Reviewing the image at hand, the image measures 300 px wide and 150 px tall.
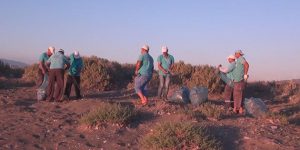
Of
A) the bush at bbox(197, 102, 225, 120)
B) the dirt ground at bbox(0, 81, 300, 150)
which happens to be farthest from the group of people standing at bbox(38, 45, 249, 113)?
the bush at bbox(197, 102, 225, 120)

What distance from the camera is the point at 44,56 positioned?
15453 millimetres

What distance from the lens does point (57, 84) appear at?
14766 mm

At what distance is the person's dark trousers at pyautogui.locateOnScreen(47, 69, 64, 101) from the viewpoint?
581 inches

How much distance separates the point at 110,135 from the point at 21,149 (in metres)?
1.99

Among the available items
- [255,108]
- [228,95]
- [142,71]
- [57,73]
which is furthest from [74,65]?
[255,108]

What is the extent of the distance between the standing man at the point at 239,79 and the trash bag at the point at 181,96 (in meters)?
1.99

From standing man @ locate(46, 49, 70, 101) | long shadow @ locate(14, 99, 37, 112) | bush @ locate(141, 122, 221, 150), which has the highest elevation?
standing man @ locate(46, 49, 70, 101)

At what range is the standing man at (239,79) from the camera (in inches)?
535

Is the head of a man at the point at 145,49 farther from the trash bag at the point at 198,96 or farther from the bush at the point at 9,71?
the bush at the point at 9,71

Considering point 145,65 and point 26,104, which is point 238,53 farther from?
point 26,104

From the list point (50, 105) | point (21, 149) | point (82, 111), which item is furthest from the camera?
point (50, 105)

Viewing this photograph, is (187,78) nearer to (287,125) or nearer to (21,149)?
(287,125)

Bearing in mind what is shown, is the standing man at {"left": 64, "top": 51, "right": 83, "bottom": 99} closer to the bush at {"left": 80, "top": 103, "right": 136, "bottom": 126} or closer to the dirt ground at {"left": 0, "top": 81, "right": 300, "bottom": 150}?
the dirt ground at {"left": 0, "top": 81, "right": 300, "bottom": 150}

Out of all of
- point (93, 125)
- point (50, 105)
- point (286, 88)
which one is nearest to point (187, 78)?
point (286, 88)
